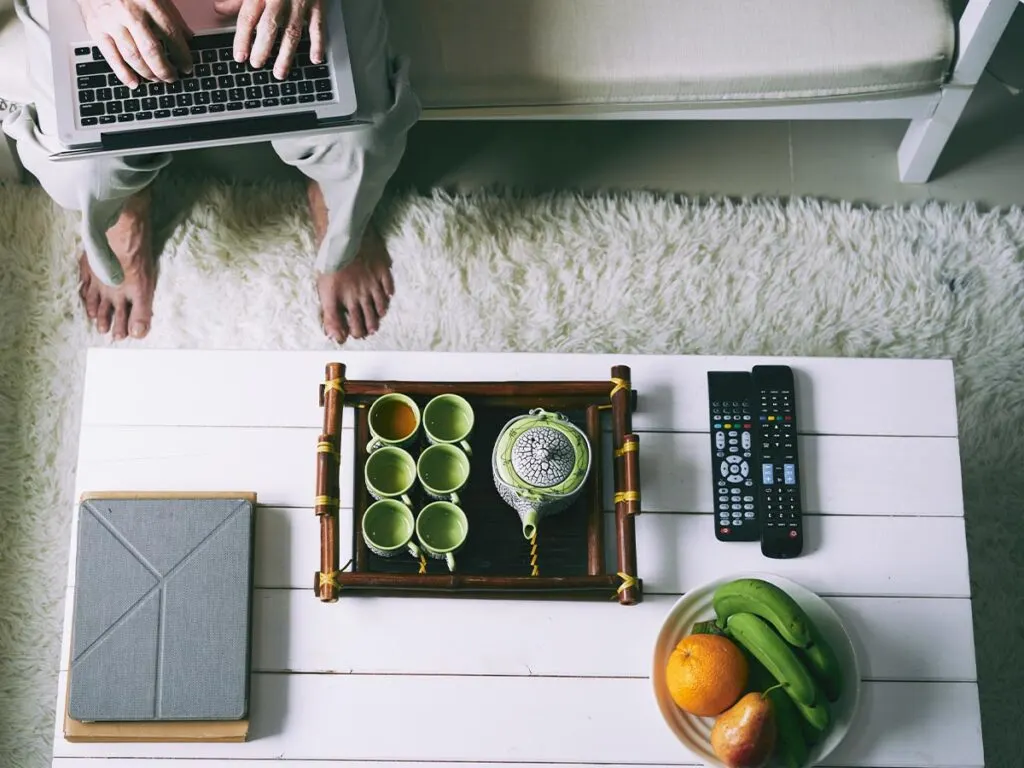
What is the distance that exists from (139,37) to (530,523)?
75 cm

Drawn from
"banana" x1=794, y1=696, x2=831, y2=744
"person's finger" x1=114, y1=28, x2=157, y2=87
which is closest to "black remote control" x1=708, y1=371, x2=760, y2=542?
"banana" x1=794, y1=696, x2=831, y2=744

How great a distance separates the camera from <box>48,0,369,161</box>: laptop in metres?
1.18

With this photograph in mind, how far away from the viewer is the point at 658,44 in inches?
53.4

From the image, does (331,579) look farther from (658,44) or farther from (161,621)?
(658,44)

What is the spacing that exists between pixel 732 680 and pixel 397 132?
33.8 inches

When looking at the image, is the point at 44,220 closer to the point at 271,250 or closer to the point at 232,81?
the point at 271,250

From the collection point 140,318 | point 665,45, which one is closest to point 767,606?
point 665,45

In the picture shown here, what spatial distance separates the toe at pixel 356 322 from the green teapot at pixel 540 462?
58 centimetres

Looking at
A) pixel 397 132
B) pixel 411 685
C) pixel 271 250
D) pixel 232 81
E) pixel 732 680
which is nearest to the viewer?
pixel 732 680

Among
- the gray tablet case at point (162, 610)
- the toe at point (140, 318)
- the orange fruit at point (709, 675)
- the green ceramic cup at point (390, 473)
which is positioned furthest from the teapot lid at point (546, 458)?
the toe at point (140, 318)

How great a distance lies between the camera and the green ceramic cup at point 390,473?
1.10m

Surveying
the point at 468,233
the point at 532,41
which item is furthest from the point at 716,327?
the point at 532,41

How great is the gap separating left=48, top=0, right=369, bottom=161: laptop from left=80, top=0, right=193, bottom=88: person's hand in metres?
0.02

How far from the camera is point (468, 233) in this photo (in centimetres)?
165
